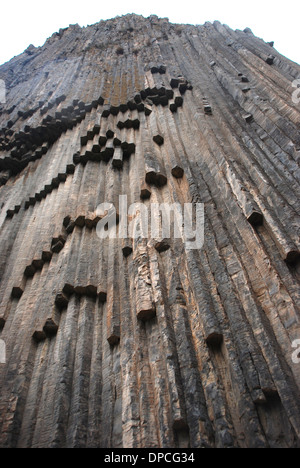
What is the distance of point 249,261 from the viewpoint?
3.51m

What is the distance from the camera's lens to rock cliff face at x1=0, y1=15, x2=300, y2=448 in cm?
263

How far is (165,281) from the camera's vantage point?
3680 millimetres

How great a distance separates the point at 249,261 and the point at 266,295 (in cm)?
43

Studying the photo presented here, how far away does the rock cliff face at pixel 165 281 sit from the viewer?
8.63 feet

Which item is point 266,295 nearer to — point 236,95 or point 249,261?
point 249,261

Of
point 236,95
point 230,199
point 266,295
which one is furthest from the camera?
point 236,95

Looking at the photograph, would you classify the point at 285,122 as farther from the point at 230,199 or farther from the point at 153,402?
the point at 153,402

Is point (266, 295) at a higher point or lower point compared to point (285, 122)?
lower
